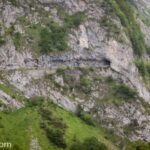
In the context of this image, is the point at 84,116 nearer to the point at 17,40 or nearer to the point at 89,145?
the point at 89,145

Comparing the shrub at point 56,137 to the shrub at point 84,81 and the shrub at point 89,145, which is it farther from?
the shrub at point 84,81

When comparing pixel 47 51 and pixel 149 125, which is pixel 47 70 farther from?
pixel 149 125

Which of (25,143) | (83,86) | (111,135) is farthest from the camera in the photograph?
(83,86)

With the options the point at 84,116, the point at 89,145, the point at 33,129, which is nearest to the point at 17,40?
the point at 84,116

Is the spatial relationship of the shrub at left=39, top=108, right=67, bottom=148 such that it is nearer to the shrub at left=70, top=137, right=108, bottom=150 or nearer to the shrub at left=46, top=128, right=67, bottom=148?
the shrub at left=46, top=128, right=67, bottom=148

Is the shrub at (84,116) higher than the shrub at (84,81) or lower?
lower

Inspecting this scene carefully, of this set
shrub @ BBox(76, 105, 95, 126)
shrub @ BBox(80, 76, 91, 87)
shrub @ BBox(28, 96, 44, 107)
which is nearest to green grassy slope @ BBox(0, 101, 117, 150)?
shrub @ BBox(28, 96, 44, 107)

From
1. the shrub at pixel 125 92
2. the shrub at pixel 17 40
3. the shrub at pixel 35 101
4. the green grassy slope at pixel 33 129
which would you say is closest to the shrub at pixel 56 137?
the green grassy slope at pixel 33 129

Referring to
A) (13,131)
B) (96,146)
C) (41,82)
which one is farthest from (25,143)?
(41,82)

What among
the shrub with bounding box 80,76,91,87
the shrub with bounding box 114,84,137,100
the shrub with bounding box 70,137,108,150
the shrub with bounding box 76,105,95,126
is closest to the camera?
the shrub with bounding box 70,137,108,150
